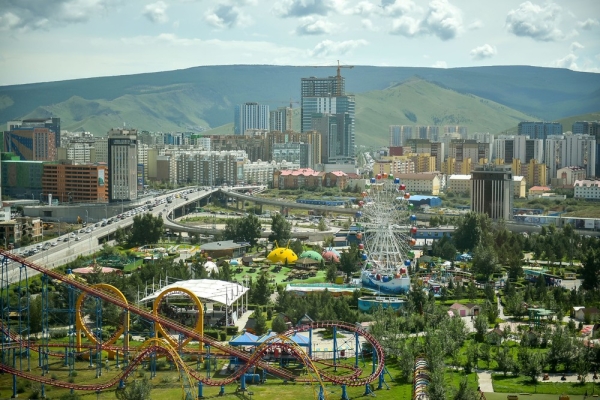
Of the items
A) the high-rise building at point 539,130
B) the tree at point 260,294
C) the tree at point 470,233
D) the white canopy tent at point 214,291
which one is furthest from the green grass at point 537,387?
the high-rise building at point 539,130

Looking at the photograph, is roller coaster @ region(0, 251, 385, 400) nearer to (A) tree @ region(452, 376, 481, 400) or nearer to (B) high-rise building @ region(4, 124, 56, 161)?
(A) tree @ region(452, 376, 481, 400)

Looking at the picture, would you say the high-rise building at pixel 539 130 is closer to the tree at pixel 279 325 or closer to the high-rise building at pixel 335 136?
the high-rise building at pixel 335 136

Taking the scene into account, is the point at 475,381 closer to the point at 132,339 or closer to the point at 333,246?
the point at 132,339

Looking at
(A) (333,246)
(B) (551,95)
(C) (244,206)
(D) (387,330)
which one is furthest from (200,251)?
(B) (551,95)

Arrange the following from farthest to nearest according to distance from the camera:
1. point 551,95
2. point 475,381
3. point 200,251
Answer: point 551,95, point 200,251, point 475,381

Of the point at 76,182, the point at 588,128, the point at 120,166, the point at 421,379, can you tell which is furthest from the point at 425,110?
the point at 421,379

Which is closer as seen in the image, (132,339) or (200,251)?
(132,339)
